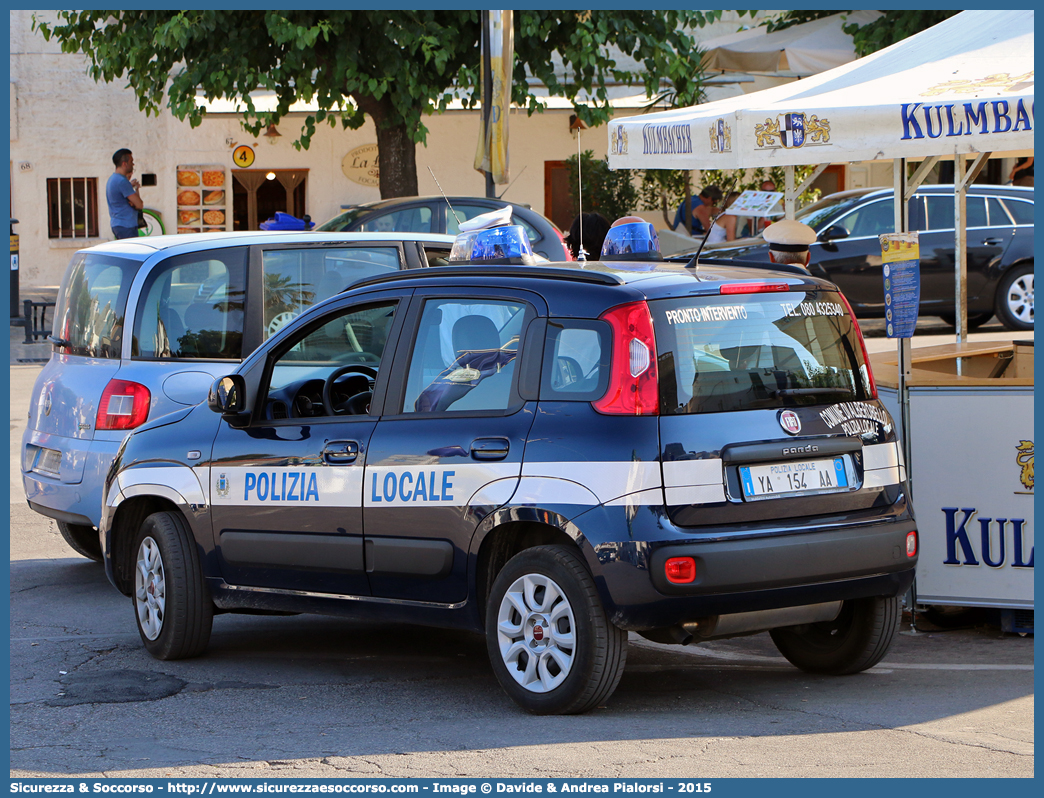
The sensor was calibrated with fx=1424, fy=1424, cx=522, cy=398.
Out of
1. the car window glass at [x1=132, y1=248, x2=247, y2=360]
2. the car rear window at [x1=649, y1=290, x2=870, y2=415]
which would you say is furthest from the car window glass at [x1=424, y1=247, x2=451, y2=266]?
the car rear window at [x1=649, y1=290, x2=870, y2=415]

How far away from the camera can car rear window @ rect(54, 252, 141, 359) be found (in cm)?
755

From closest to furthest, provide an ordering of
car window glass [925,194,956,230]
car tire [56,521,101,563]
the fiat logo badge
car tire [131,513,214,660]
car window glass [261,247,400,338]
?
1. the fiat logo badge
2. car tire [131,513,214,660]
3. car window glass [261,247,400,338]
4. car tire [56,521,101,563]
5. car window glass [925,194,956,230]

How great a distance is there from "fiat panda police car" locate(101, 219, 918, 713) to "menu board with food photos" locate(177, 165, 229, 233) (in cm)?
2015

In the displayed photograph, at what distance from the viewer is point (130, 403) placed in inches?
290

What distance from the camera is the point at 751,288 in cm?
→ 518

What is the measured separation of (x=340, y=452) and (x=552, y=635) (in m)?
1.19

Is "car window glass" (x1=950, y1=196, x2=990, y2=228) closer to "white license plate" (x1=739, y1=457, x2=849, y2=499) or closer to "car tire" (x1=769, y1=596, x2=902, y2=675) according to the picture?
"car tire" (x1=769, y1=596, x2=902, y2=675)

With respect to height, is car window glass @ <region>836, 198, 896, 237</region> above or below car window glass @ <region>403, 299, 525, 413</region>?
above

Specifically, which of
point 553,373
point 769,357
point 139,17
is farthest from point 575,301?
point 139,17

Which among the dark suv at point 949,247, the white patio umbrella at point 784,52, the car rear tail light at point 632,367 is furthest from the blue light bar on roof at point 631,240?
the white patio umbrella at point 784,52

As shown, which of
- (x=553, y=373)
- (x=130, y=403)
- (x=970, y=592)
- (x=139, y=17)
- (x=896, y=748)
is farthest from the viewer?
(x=139, y=17)

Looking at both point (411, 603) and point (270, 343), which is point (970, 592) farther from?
point (270, 343)

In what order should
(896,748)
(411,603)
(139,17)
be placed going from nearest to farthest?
(896,748), (411,603), (139,17)

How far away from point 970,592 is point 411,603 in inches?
107
